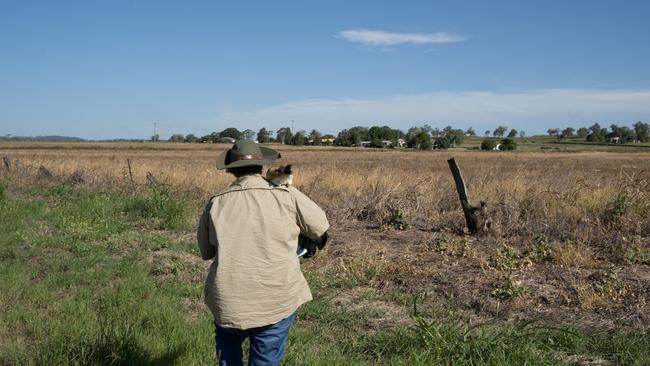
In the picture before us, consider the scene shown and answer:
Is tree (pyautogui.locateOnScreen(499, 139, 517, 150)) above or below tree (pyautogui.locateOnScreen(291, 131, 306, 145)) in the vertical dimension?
below

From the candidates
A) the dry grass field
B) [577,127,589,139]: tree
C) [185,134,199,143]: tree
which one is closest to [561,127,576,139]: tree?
[577,127,589,139]: tree

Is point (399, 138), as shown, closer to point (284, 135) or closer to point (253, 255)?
point (284, 135)

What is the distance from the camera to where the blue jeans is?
3.03 m

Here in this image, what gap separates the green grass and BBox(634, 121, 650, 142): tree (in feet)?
516

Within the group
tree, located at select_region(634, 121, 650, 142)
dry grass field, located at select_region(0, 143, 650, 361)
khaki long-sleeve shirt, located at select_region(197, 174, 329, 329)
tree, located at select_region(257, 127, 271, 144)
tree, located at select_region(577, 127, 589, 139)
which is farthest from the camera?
tree, located at select_region(577, 127, 589, 139)

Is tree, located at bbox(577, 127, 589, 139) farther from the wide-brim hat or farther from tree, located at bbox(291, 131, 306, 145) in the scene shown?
the wide-brim hat

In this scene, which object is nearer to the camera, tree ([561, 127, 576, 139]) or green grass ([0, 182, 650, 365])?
green grass ([0, 182, 650, 365])

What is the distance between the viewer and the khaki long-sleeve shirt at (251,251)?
295cm

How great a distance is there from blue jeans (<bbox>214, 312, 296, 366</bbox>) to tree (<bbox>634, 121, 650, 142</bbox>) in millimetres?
160942

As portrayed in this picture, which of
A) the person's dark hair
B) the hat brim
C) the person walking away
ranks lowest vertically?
the person walking away

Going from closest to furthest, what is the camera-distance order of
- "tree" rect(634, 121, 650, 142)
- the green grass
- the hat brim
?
the hat brim < the green grass < "tree" rect(634, 121, 650, 142)

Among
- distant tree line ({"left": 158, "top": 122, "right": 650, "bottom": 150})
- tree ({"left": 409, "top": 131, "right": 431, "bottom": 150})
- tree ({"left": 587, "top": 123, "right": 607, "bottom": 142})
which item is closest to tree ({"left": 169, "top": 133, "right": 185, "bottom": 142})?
distant tree line ({"left": 158, "top": 122, "right": 650, "bottom": 150})

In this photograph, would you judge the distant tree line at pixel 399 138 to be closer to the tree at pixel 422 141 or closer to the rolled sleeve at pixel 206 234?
the tree at pixel 422 141

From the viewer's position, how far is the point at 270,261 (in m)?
3.01
